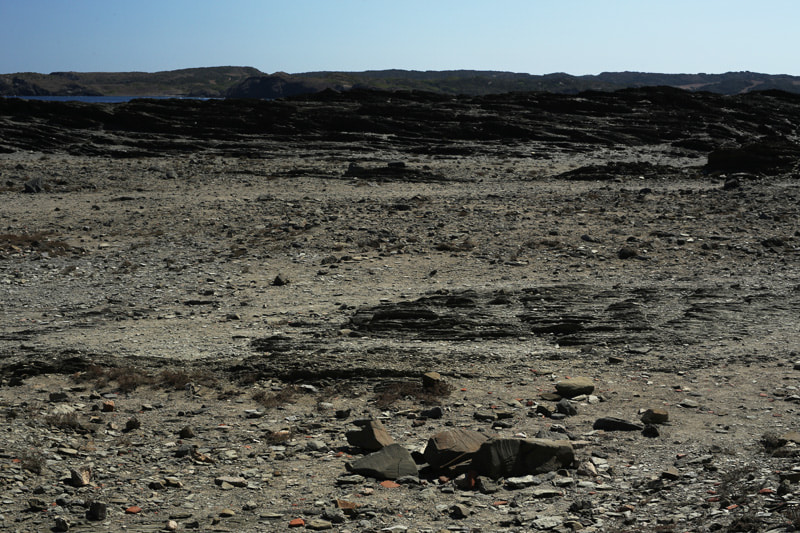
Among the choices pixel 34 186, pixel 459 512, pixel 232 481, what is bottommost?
pixel 232 481

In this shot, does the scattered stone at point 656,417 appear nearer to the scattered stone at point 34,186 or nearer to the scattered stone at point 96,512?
the scattered stone at point 96,512

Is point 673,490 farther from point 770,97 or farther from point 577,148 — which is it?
point 770,97

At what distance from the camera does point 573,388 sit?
338 inches

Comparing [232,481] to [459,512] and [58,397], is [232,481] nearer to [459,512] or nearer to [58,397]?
[459,512]

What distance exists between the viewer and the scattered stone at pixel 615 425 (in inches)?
300

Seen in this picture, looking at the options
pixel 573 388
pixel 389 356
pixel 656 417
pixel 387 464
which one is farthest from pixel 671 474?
pixel 389 356

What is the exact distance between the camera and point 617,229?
58.3 ft

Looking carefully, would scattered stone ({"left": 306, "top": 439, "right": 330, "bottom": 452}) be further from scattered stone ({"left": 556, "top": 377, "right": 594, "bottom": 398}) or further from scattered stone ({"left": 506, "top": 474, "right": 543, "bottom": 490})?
scattered stone ({"left": 556, "top": 377, "right": 594, "bottom": 398})

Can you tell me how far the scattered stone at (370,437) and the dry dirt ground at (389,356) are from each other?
0.92ft

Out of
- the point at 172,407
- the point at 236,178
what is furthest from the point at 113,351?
the point at 236,178

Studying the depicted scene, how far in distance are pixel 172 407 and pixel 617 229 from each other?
12.4 metres

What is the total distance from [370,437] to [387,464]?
0.56 metres

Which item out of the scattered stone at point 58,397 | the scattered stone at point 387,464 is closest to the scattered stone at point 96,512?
the scattered stone at point 387,464

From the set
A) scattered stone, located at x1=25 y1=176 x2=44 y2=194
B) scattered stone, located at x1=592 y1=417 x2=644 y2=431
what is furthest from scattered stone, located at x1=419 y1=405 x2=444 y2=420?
scattered stone, located at x1=25 y1=176 x2=44 y2=194
